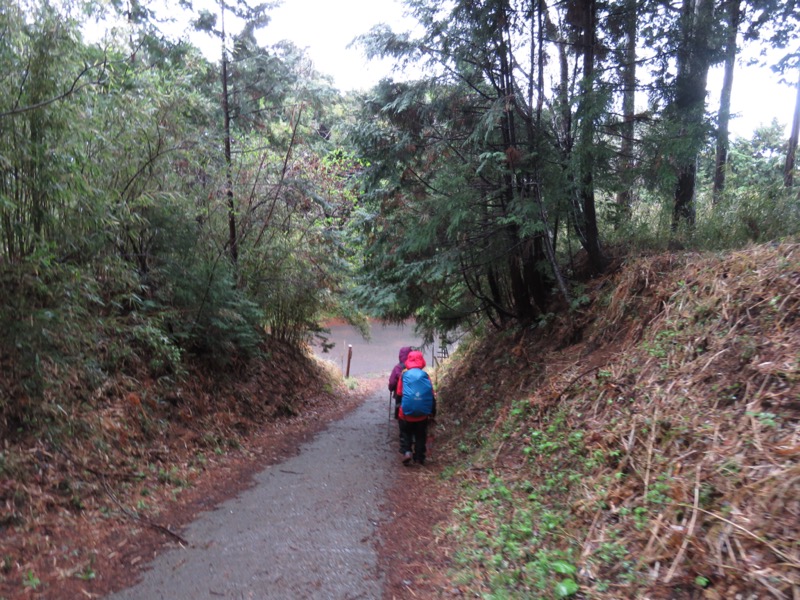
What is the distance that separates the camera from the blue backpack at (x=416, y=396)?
326 inches

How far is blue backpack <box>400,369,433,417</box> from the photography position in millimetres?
8281

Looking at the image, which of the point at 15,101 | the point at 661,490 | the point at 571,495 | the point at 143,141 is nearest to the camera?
the point at 661,490

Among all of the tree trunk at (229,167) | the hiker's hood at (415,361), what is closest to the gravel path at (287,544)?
the hiker's hood at (415,361)

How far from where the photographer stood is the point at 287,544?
→ 16.7ft

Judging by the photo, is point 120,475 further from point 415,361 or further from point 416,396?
point 415,361

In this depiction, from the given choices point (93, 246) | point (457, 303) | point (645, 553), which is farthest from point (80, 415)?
point (457, 303)

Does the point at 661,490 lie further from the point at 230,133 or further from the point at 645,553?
the point at 230,133

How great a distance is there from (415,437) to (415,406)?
75cm

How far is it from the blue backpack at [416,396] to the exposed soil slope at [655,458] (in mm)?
1010

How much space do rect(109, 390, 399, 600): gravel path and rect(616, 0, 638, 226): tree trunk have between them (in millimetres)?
6014

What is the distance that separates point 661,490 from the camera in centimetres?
404

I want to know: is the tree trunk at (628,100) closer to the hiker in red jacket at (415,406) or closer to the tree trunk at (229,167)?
the hiker in red jacket at (415,406)

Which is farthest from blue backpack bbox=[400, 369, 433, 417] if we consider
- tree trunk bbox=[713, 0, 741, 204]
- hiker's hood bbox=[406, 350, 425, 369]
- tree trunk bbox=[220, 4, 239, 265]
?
tree trunk bbox=[713, 0, 741, 204]

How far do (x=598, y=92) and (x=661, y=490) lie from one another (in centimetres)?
596
